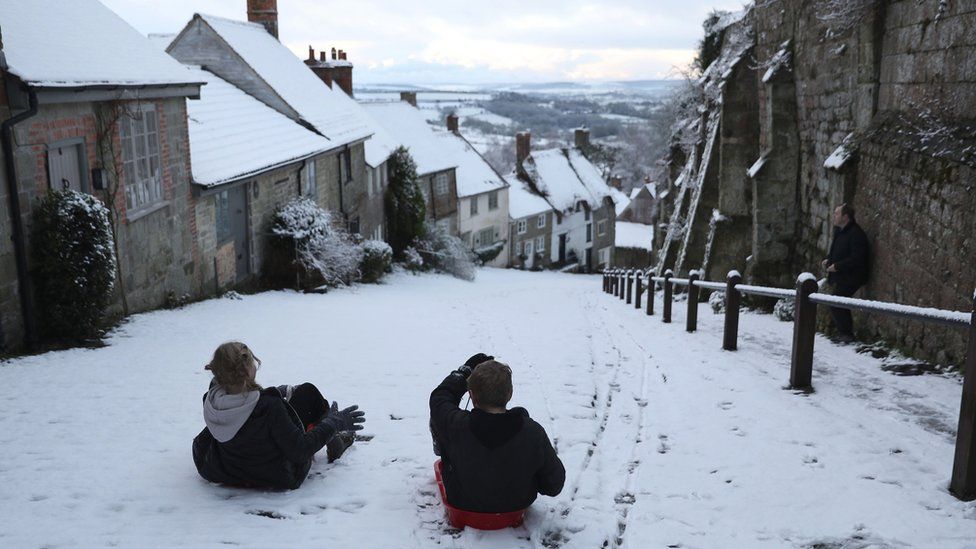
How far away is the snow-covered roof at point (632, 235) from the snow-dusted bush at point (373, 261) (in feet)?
99.3

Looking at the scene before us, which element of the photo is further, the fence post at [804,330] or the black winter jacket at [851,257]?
the black winter jacket at [851,257]

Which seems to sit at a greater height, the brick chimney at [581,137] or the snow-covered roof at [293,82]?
the snow-covered roof at [293,82]

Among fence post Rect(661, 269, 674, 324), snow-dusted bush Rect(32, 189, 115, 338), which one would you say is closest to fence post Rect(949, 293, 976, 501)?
fence post Rect(661, 269, 674, 324)

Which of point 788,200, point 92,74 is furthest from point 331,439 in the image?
point 788,200

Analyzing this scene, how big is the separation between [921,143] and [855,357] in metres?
2.13

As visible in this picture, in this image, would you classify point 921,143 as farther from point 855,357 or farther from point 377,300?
point 377,300

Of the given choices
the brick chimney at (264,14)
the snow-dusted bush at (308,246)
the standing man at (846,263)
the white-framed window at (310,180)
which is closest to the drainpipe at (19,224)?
the standing man at (846,263)

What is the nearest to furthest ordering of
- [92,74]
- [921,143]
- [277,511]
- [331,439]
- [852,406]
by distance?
1. [277,511]
2. [331,439]
3. [852,406]
4. [921,143]
5. [92,74]

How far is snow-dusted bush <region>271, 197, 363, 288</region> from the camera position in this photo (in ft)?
61.3

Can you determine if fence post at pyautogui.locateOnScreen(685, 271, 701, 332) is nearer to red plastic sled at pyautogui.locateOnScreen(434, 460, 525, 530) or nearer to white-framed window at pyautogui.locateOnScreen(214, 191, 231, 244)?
red plastic sled at pyautogui.locateOnScreen(434, 460, 525, 530)

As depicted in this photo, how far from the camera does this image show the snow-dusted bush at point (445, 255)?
30.6 metres

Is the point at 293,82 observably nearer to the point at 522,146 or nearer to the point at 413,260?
the point at 413,260

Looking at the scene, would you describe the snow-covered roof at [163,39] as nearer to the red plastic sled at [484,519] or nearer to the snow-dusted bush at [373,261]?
the snow-dusted bush at [373,261]

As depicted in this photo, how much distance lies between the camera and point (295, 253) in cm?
1873
